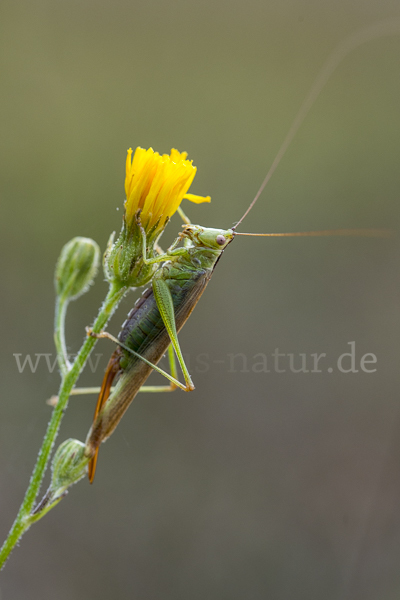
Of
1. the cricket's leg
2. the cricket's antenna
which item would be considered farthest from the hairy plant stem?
the cricket's antenna

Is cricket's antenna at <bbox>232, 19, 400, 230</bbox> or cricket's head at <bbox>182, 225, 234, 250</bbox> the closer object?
cricket's head at <bbox>182, 225, 234, 250</bbox>

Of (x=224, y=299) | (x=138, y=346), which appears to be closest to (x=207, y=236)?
(x=138, y=346)

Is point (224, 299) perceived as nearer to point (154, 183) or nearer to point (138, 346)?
point (138, 346)

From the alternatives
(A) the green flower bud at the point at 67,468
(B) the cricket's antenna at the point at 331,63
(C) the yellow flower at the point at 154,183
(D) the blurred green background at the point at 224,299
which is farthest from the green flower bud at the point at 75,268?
(B) the cricket's antenna at the point at 331,63

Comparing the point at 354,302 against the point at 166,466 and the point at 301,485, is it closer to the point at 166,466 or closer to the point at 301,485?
the point at 301,485

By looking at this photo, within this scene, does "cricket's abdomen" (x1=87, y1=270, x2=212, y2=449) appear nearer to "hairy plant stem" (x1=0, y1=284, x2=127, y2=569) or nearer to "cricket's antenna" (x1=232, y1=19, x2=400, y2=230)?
"hairy plant stem" (x1=0, y1=284, x2=127, y2=569)

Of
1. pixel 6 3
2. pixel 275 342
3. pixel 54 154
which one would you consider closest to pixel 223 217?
pixel 275 342
